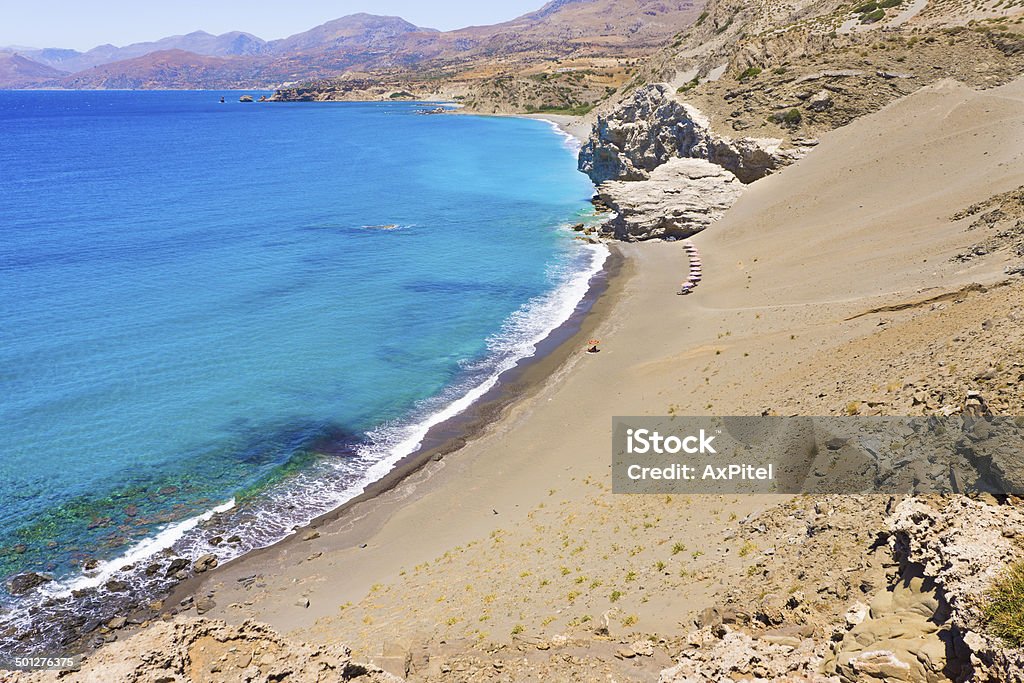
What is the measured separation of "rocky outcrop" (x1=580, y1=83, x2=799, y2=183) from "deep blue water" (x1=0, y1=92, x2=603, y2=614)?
17.1 ft

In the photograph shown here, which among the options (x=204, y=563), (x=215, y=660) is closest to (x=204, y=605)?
(x=204, y=563)

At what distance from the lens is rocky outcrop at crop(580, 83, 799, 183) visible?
146 ft

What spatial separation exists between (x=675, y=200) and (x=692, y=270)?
10400 millimetres

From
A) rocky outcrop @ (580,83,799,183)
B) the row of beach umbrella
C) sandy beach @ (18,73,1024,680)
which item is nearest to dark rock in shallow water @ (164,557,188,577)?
sandy beach @ (18,73,1024,680)

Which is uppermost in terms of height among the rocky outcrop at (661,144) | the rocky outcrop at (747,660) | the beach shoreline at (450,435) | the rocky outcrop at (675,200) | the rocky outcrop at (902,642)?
the rocky outcrop at (661,144)

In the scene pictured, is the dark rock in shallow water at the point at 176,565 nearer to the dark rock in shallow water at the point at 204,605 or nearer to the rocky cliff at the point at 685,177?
the dark rock in shallow water at the point at 204,605

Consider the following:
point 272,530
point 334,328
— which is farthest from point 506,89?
point 272,530

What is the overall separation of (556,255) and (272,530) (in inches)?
1179

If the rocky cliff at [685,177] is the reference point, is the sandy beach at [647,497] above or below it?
below

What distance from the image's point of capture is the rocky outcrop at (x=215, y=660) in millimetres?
9875

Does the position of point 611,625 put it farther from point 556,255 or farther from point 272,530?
point 556,255

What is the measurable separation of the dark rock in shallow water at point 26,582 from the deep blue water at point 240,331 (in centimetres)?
29

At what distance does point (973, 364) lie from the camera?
14.0m

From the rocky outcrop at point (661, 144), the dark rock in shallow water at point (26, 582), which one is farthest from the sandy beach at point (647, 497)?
the rocky outcrop at point (661, 144)
